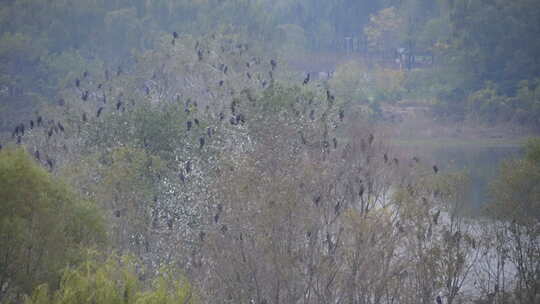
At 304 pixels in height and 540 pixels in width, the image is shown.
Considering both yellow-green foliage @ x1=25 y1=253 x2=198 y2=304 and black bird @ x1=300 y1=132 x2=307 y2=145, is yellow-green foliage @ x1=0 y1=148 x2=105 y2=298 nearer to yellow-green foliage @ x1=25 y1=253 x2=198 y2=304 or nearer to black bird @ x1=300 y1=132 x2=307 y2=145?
yellow-green foliage @ x1=25 y1=253 x2=198 y2=304

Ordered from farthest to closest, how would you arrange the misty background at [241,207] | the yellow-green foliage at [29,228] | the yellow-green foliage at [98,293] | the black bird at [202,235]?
the black bird at [202,235] < the misty background at [241,207] < the yellow-green foliage at [29,228] < the yellow-green foliage at [98,293]

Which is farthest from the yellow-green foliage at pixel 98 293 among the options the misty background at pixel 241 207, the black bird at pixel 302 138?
the black bird at pixel 302 138


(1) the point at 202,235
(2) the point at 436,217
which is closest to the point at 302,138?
(1) the point at 202,235

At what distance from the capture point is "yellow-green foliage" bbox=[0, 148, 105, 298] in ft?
48.4

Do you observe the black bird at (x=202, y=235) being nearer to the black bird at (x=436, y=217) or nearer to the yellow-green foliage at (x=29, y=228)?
the yellow-green foliage at (x=29, y=228)

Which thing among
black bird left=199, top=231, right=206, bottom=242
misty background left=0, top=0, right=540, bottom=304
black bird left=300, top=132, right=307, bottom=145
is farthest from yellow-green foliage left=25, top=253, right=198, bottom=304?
black bird left=300, top=132, right=307, bottom=145

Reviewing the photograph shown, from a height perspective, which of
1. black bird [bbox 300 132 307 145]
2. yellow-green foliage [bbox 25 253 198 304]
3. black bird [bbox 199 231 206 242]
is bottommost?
black bird [bbox 199 231 206 242]

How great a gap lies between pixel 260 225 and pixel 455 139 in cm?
4591

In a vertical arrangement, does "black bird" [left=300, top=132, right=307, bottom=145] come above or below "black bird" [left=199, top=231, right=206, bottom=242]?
above

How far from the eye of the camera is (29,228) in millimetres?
15180

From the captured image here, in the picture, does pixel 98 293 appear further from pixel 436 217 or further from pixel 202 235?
pixel 436 217

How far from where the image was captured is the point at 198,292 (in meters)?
18.9

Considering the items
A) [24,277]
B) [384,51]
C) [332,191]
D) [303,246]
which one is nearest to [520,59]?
[384,51]

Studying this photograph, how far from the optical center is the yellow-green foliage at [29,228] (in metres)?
14.8
